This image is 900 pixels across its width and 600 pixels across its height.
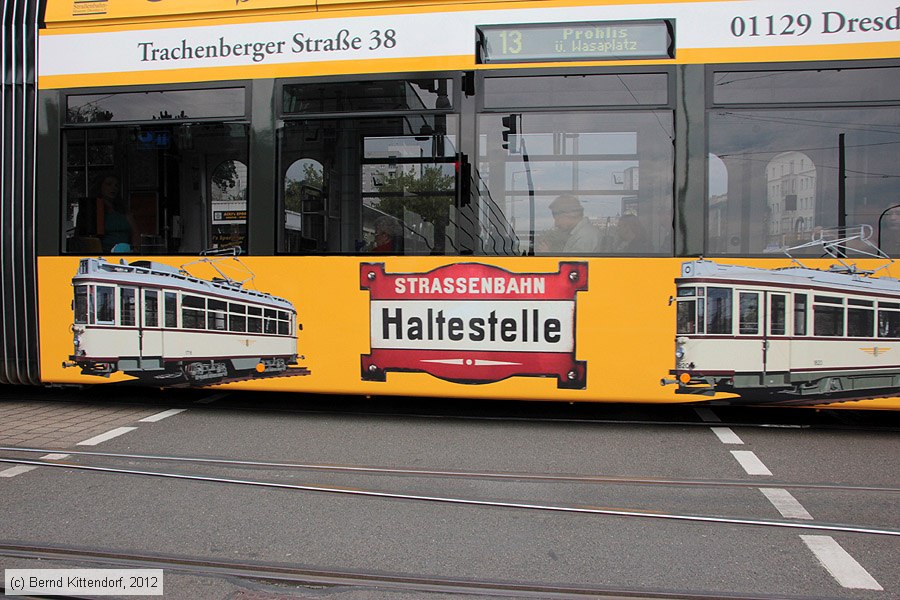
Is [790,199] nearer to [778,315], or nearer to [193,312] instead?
[778,315]

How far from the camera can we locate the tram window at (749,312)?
500 centimetres

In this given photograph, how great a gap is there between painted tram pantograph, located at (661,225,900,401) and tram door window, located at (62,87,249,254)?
3.76 metres

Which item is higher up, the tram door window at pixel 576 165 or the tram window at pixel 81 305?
the tram door window at pixel 576 165

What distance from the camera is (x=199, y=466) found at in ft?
14.7

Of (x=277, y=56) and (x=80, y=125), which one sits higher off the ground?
(x=277, y=56)

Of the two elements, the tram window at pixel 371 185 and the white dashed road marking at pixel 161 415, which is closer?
the tram window at pixel 371 185

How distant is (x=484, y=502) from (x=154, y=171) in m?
4.10

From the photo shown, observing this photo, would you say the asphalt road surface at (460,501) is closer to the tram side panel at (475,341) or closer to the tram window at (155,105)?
the tram side panel at (475,341)

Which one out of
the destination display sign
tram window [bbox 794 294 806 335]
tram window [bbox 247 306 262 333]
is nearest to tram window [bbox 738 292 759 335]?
tram window [bbox 794 294 806 335]

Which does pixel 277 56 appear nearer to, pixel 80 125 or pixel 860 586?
pixel 80 125

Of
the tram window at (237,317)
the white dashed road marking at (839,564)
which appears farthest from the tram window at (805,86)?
the tram window at (237,317)

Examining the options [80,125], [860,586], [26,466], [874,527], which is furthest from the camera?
[80,125]

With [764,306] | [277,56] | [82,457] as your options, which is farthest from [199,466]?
[764,306]

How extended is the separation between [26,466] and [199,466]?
45.0 inches
